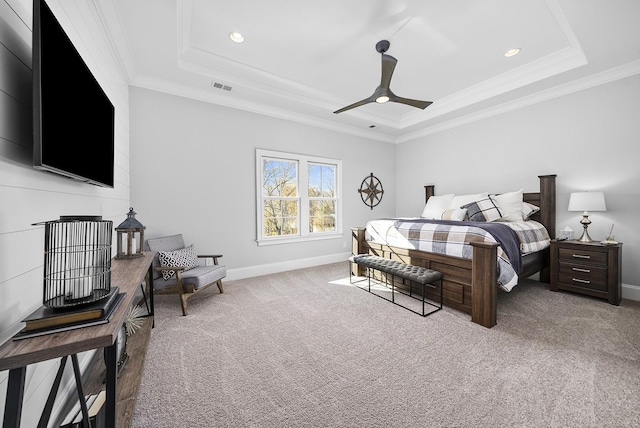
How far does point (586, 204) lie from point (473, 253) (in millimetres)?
1978

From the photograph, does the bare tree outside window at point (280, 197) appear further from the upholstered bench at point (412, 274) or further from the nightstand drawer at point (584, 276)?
the nightstand drawer at point (584, 276)

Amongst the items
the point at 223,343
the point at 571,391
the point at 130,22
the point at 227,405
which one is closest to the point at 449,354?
the point at 571,391

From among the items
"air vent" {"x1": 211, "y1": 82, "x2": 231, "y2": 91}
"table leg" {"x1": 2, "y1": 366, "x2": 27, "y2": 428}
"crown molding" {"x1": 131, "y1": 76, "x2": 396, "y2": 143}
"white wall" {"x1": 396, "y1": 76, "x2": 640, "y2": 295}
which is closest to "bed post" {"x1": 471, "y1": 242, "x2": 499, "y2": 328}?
"white wall" {"x1": 396, "y1": 76, "x2": 640, "y2": 295}

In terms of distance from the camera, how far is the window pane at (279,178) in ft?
14.0

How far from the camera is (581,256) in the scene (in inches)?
118

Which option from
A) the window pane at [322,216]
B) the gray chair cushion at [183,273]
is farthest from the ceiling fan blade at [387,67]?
the gray chair cushion at [183,273]

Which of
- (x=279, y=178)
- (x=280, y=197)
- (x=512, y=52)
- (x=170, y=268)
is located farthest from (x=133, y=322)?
(x=512, y=52)

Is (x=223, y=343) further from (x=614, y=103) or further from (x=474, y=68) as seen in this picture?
(x=614, y=103)

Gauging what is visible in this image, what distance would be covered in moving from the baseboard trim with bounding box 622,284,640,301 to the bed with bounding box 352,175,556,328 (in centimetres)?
70

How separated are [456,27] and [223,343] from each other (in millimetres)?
3843

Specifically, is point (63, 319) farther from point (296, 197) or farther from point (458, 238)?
point (296, 197)

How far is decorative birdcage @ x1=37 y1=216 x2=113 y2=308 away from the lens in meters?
0.96

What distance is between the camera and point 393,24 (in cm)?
253

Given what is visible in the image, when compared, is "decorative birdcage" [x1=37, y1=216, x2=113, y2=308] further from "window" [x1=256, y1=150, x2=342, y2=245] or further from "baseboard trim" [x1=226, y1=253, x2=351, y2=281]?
"window" [x1=256, y1=150, x2=342, y2=245]
